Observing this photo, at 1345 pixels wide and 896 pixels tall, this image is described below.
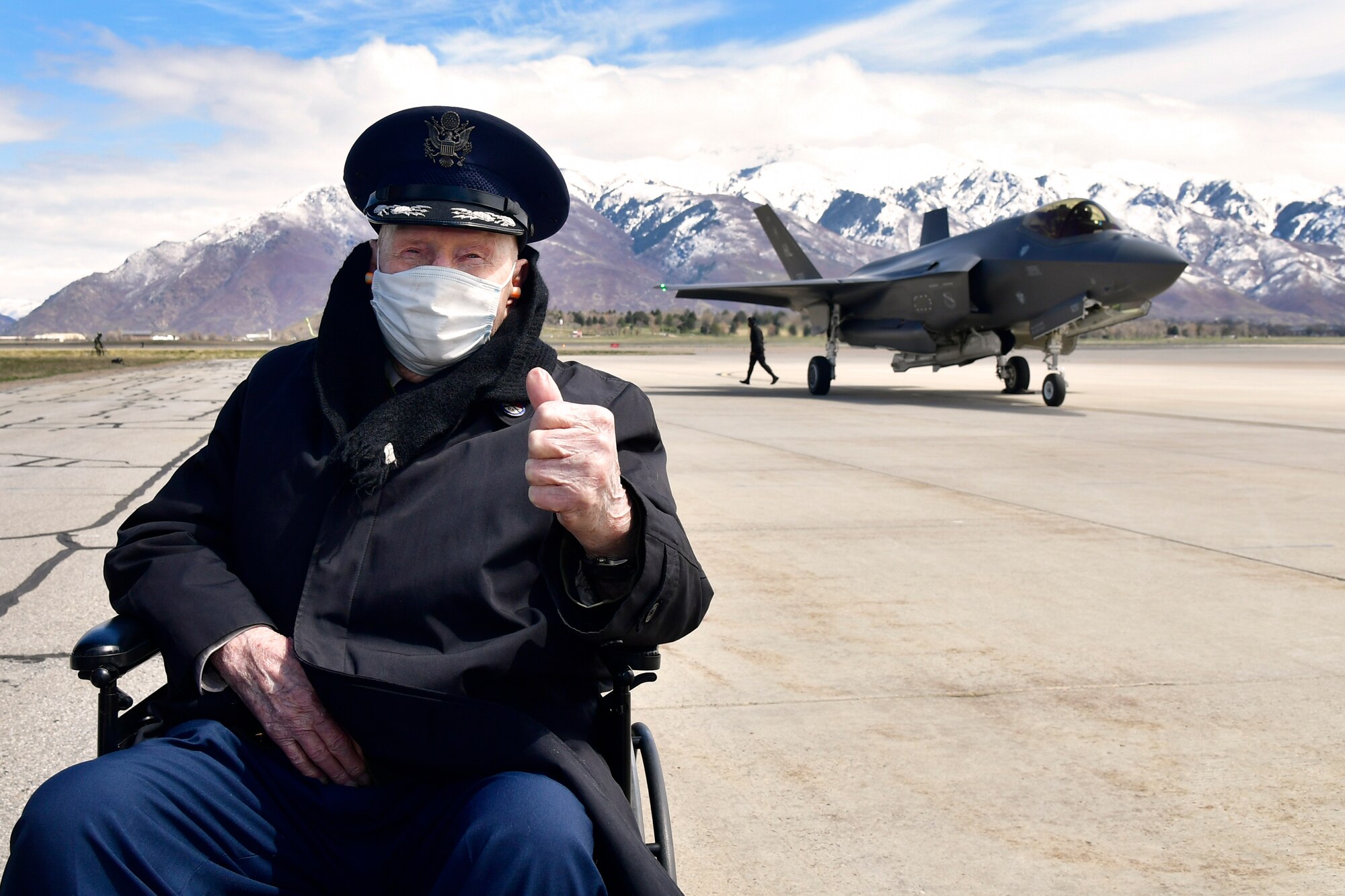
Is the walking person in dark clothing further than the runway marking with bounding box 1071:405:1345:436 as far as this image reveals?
Yes

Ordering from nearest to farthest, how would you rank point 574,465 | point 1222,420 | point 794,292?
1. point 574,465
2. point 1222,420
3. point 794,292

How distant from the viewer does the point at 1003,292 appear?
1831cm

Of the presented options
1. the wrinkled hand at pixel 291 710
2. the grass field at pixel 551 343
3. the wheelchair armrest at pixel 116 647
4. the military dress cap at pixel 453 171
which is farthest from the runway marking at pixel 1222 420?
the wheelchair armrest at pixel 116 647

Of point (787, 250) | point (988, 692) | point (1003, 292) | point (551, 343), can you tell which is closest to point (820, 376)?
point (1003, 292)

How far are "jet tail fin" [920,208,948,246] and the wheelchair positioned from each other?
Answer: 22.9m

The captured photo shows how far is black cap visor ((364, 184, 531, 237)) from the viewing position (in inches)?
90.4

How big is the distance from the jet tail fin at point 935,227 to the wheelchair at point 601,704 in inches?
902

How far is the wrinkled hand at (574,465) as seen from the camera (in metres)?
Answer: 1.81

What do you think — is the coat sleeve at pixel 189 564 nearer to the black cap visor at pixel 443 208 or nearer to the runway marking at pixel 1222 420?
the black cap visor at pixel 443 208

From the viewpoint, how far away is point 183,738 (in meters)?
2.08

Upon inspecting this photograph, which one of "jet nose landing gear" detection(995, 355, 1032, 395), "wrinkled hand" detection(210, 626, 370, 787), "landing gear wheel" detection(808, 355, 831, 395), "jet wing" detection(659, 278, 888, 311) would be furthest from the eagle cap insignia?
"jet nose landing gear" detection(995, 355, 1032, 395)

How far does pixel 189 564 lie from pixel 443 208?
0.83 m

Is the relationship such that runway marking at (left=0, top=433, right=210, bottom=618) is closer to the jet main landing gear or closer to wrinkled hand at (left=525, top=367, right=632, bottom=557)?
wrinkled hand at (left=525, top=367, right=632, bottom=557)

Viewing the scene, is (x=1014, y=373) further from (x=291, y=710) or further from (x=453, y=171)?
(x=291, y=710)
